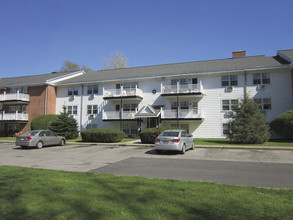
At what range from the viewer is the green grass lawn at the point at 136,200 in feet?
13.0

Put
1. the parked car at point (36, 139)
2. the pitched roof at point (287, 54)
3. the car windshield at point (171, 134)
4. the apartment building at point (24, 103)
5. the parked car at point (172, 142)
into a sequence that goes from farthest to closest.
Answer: the apartment building at point (24, 103) < the pitched roof at point (287, 54) < the parked car at point (36, 139) < the car windshield at point (171, 134) < the parked car at point (172, 142)

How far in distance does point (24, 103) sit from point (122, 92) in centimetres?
1571

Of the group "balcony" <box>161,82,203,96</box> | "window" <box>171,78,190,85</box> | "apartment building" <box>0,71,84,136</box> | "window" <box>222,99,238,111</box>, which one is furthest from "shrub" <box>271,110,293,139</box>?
"apartment building" <box>0,71,84,136</box>

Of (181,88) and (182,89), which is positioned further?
(181,88)

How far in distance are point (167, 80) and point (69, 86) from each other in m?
14.5

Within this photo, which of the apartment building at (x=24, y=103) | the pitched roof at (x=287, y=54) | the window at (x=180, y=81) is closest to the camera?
the pitched roof at (x=287, y=54)

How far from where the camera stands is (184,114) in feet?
85.5

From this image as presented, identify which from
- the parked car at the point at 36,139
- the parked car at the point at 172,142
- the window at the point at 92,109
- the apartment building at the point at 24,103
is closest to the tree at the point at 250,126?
the parked car at the point at 172,142

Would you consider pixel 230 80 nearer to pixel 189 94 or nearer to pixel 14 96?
pixel 189 94

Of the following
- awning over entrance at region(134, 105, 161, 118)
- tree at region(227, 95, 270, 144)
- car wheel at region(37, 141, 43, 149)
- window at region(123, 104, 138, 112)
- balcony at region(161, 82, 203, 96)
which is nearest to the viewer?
car wheel at region(37, 141, 43, 149)

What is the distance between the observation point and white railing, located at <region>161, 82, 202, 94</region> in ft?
86.4

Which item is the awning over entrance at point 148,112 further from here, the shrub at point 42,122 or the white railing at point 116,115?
the shrub at point 42,122

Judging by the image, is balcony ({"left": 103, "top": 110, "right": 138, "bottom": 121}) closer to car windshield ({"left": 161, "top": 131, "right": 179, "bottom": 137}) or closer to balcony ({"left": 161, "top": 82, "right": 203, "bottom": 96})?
balcony ({"left": 161, "top": 82, "right": 203, "bottom": 96})

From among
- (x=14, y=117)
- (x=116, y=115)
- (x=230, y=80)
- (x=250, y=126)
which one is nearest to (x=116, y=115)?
(x=116, y=115)
